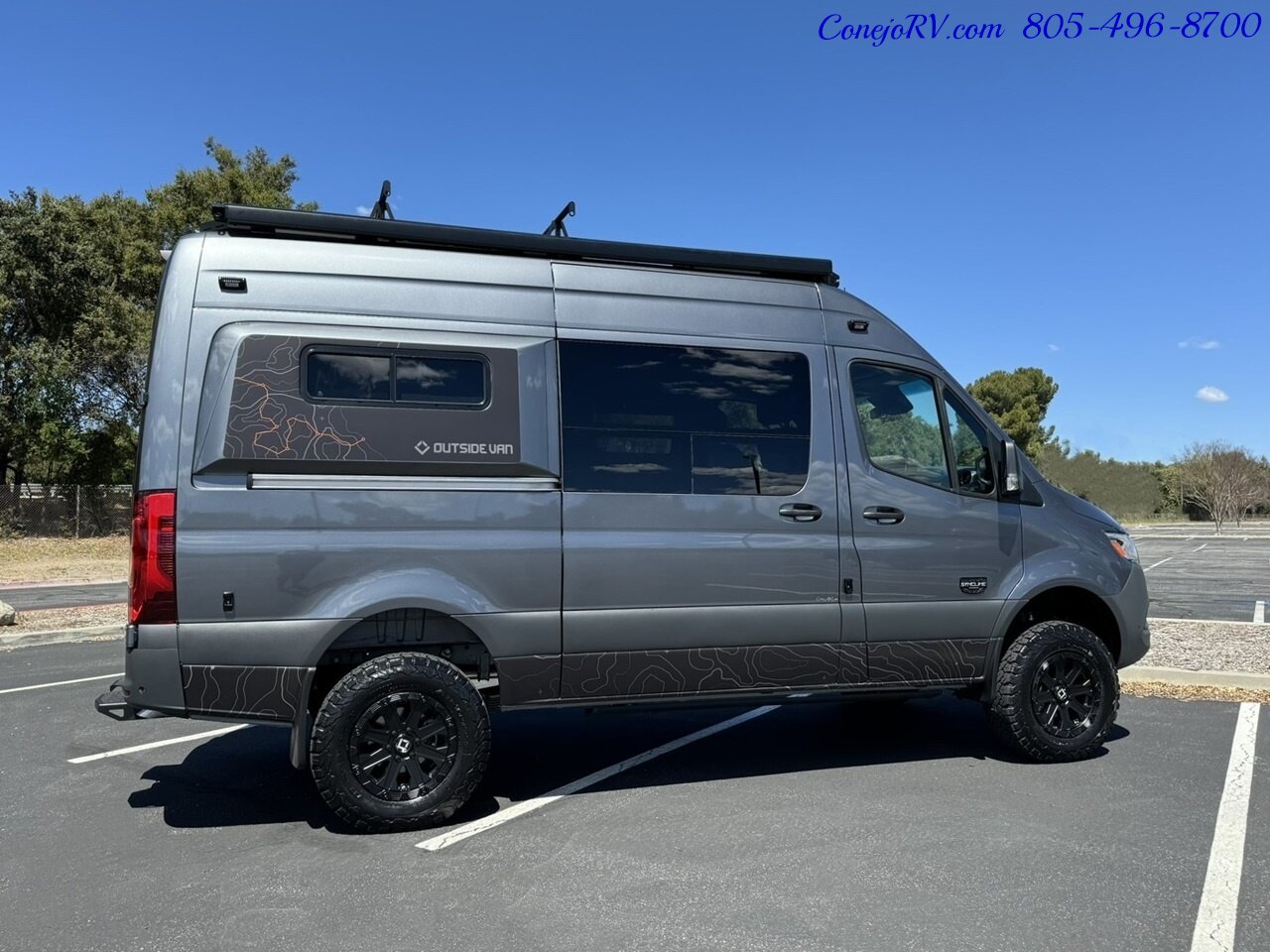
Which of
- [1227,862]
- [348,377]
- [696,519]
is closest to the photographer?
[1227,862]

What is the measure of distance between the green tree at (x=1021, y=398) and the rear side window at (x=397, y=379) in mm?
51636

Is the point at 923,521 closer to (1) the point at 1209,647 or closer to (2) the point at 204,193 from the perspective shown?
(1) the point at 1209,647

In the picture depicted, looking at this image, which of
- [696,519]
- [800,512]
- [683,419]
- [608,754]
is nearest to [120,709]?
[608,754]

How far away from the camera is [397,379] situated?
4512mm

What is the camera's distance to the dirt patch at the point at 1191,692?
7.20m

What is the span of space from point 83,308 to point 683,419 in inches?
1156

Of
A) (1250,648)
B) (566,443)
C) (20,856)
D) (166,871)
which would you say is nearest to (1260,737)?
(1250,648)

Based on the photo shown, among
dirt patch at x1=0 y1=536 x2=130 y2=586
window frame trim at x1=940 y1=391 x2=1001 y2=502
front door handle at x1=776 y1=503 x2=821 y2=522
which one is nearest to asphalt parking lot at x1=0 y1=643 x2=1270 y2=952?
front door handle at x1=776 y1=503 x2=821 y2=522

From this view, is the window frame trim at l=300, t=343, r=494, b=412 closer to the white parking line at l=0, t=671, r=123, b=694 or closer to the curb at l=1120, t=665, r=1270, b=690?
the white parking line at l=0, t=671, r=123, b=694

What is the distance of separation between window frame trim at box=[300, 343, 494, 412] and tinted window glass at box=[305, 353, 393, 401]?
1 cm

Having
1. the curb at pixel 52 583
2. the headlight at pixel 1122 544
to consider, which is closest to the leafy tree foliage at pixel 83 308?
the curb at pixel 52 583

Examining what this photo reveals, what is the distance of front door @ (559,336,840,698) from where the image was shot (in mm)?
4719

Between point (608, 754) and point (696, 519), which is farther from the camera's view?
point (608, 754)

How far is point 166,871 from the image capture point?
3969 mm
